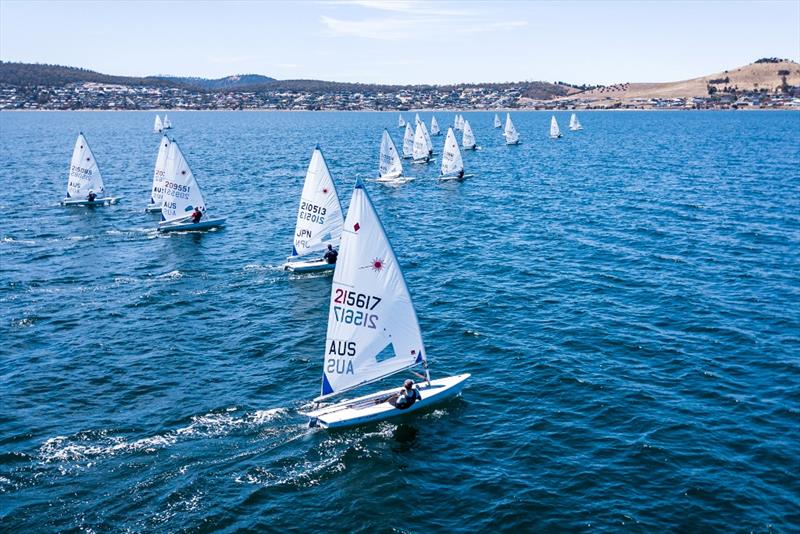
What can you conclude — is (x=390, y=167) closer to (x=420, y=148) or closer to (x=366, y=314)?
(x=420, y=148)

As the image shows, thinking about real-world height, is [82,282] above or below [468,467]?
above

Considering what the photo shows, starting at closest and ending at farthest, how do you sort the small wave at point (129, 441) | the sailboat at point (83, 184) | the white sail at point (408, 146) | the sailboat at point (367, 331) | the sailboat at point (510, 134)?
the small wave at point (129, 441)
the sailboat at point (367, 331)
the sailboat at point (83, 184)
the white sail at point (408, 146)
the sailboat at point (510, 134)

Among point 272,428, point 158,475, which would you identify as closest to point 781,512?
point 272,428

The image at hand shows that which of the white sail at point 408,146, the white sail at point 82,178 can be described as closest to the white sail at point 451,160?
the white sail at point 408,146

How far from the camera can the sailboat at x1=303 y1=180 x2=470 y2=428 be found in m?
32.6

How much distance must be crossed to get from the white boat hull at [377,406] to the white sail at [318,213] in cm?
2527

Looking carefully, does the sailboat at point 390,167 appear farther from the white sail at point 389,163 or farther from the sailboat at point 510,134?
the sailboat at point 510,134

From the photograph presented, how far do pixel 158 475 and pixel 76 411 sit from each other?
913 centimetres

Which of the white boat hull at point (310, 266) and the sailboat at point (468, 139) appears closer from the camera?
the white boat hull at point (310, 266)

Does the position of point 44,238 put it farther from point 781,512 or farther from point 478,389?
point 781,512

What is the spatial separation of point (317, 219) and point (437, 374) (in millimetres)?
24027

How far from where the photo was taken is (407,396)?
108 ft

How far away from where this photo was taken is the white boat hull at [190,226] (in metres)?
73.4

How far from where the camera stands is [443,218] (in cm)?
8369
